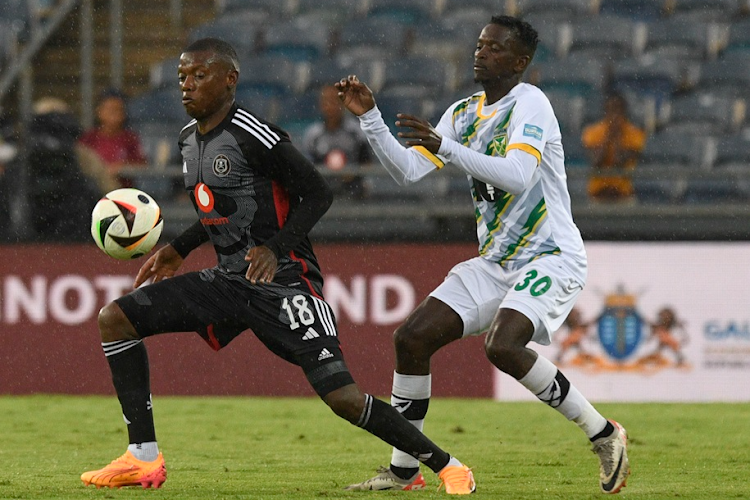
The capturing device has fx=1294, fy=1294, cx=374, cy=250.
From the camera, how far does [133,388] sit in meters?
5.91

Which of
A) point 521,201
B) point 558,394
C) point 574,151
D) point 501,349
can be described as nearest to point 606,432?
point 558,394

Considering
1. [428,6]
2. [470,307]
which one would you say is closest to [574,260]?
[470,307]

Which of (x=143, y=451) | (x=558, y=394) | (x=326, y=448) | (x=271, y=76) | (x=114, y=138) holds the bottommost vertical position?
(x=326, y=448)

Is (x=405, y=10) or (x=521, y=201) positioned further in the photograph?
(x=405, y=10)

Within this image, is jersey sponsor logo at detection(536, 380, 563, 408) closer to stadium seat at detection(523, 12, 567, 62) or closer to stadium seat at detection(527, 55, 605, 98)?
stadium seat at detection(527, 55, 605, 98)

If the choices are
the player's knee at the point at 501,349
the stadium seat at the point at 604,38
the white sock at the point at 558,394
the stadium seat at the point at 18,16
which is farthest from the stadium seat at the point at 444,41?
the player's knee at the point at 501,349

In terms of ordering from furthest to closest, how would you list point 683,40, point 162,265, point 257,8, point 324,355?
point 257,8 < point 683,40 < point 162,265 < point 324,355

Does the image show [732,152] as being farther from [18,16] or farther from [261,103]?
[18,16]

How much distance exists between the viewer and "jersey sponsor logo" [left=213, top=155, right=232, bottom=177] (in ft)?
18.7

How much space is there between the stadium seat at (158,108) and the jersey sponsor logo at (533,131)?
761cm

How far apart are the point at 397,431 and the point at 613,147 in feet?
21.4

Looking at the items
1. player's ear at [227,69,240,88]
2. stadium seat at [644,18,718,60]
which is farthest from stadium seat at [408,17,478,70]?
player's ear at [227,69,240,88]

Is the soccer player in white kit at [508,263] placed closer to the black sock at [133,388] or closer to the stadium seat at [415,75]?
the black sock at [133,388]

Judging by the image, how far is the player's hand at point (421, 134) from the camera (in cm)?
551
